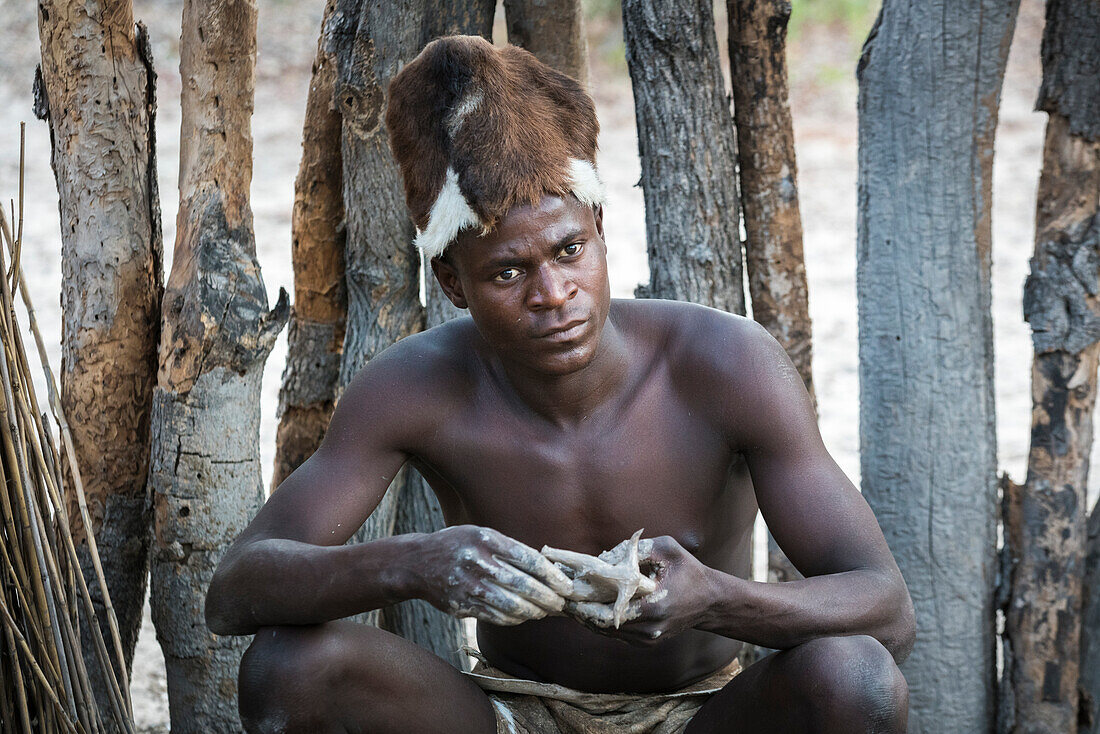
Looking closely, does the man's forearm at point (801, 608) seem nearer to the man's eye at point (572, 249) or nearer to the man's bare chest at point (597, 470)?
the man's bare chest at point (597, 470)

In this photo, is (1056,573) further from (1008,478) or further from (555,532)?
(555,532)

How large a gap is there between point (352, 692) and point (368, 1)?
71.0 inches

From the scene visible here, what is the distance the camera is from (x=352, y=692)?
2166mm

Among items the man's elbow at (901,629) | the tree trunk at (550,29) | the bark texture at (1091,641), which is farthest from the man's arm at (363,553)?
the bark texture at (1091,641)

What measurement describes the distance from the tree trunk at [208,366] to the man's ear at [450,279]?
2.26ft

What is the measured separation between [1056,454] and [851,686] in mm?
1315

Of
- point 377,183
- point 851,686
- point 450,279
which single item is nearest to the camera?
point 851,686

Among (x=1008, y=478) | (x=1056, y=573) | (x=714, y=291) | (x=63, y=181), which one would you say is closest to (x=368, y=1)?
(x=63, y=181)

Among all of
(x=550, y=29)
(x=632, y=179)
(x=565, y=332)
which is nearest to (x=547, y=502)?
(x=565, y=332)

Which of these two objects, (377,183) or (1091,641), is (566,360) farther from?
(1091,641)

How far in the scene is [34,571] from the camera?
2559 millimetres

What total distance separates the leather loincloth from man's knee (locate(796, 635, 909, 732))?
521 mm

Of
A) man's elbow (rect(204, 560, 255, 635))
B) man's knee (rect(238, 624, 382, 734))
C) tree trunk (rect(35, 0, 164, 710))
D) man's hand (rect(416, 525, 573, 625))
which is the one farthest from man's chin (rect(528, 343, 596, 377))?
tree trunk (rect(35, 0, 164, 710))

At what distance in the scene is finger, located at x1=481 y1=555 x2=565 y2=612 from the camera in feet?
6.13
